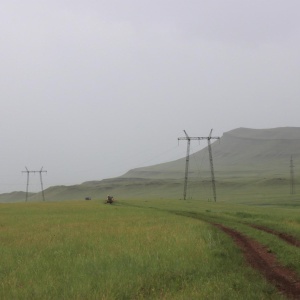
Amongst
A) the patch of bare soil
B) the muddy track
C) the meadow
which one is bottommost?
the patch of bare soil

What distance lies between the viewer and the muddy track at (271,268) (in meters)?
12.2

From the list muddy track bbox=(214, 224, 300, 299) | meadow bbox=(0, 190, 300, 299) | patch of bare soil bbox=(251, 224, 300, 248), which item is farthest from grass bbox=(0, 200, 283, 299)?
patch of bare soil bbox=(251, 224, 300, 248)

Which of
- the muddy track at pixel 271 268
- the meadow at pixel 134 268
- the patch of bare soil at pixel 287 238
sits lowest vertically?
the patch of bare soil at pixel 287 238

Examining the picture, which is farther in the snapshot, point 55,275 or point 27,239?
point 27,239

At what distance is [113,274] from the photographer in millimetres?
13812

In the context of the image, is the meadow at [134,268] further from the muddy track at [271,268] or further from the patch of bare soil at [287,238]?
the patch of bare soil at [287,238]

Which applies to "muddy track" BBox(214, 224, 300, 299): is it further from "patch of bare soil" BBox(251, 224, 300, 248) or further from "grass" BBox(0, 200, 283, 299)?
"patch of bare soil" BBox(251, 224, 300, 248)

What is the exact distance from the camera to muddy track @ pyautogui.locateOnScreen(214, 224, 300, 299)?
12.2 m

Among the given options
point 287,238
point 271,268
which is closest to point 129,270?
point 271,268

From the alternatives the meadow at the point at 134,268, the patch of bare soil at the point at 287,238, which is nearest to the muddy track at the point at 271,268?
the meadow at the point at 134,268

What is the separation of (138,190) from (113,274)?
176070mm

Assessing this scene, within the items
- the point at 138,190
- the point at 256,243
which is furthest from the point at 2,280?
the point at 138,190

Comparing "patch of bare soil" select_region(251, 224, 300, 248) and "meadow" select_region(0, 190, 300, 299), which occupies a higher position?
"meadow" select_region(0, 190, 300, 299)

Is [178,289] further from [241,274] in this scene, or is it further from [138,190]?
[138,190]
